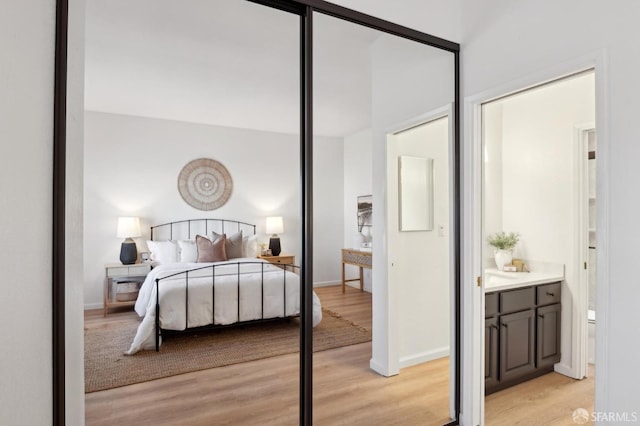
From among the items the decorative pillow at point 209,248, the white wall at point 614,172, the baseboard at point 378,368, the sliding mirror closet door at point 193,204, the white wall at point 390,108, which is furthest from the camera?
the baseboard at point 378,368

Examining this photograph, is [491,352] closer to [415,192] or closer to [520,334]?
[520,334]

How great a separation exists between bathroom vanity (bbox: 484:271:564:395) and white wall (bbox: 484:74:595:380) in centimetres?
14

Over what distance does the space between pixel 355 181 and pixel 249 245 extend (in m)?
0.72

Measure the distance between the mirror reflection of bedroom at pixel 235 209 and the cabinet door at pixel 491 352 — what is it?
0.40 metres

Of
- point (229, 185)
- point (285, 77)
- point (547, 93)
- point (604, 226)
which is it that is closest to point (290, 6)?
point (285, 77)

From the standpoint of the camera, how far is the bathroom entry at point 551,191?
2801 millimetres

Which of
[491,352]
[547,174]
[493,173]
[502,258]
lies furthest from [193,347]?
[547,174]

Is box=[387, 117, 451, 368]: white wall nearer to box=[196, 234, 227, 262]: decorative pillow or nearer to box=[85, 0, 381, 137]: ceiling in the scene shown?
box=[85, 0, 381, 137]: ceiling

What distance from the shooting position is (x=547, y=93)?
302 centimetres

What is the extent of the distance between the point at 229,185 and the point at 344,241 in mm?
699

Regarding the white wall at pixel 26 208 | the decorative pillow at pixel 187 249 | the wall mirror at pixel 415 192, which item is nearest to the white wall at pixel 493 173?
the wall mirror at pixel 415 192

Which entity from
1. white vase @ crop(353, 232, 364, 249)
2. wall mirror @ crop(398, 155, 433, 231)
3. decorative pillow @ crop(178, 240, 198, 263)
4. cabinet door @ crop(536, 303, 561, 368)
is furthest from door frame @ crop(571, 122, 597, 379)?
decorative pillow @ crop(178, 240, 198, 263)

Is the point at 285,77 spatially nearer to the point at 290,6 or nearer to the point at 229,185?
the point at 290,6

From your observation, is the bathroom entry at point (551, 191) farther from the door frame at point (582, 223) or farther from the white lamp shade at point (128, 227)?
the white lamp shade at point (128, 227)
